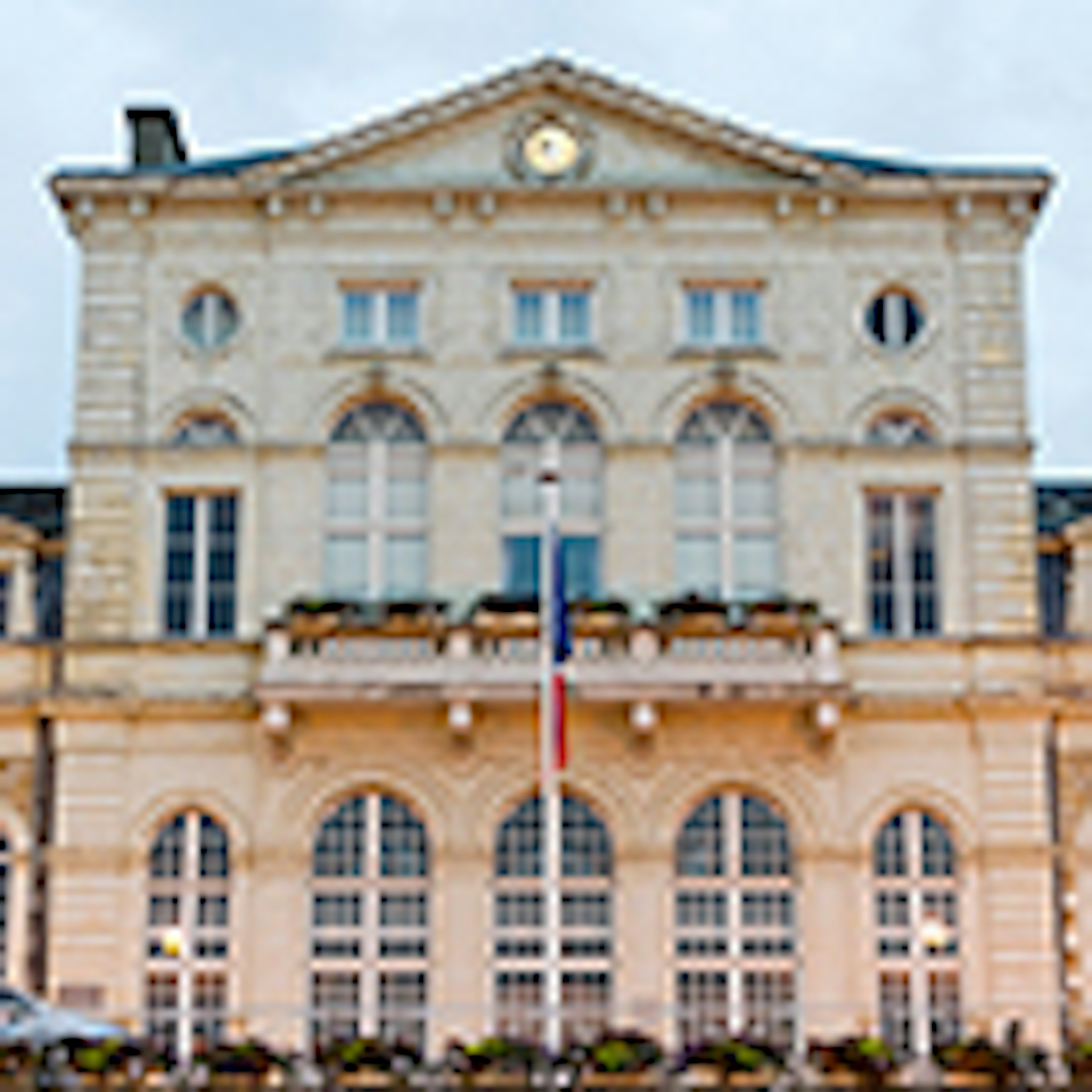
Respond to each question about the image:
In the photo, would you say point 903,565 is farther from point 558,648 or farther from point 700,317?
point 558,648

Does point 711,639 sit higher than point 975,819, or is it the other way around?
point 711,639

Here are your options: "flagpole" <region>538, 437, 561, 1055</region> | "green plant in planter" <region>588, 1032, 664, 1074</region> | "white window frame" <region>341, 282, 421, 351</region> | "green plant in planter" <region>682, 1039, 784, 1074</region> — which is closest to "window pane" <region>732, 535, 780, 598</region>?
"flagpole" <region>538, 437, 561, 1055</region>

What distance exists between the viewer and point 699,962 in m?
33.6

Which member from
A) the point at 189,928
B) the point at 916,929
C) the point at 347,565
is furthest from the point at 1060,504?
the point at 189,928

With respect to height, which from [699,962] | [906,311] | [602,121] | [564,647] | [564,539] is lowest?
[699,962]

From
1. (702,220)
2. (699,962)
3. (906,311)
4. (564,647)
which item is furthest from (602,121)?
(699,962)

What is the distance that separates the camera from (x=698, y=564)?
35.1 metres

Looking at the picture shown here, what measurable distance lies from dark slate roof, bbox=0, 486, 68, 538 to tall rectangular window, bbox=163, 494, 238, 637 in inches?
103

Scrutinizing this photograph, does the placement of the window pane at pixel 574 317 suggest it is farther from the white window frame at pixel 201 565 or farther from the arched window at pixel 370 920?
the arched window at pixel 370 920

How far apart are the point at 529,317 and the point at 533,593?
14.0 feet

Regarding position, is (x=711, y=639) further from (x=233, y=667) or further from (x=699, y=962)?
(x=233, y=667)

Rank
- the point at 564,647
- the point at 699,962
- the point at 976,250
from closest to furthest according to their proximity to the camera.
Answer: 1. the point at 564,647
2. the point at 699,962
3. the point at 976,250

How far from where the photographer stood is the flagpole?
29.0 m

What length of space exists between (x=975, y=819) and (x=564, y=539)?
274 inches
